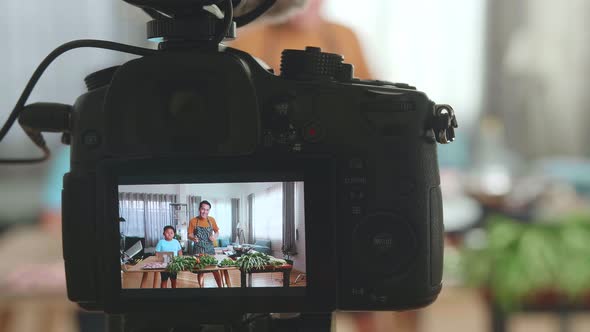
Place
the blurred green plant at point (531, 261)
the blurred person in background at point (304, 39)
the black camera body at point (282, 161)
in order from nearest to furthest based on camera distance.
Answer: the black camera body at point (282, 161)
the blurred green plant at point (531, 261)
the blurred person in background at point (304, 39)

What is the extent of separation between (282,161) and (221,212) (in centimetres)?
6

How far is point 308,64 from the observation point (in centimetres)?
58

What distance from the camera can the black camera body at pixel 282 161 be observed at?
52 cm

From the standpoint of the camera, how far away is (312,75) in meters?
0.58

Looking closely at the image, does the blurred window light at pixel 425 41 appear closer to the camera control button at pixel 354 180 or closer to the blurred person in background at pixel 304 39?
the blurred person in background at pixel 304 39

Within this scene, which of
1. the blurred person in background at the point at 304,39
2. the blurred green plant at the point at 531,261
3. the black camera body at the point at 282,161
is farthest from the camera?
the blurred person in background at the point at 304,39

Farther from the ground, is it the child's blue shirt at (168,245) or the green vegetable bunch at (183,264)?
the child's blue shirt at (168,245)

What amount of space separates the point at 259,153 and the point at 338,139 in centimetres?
7

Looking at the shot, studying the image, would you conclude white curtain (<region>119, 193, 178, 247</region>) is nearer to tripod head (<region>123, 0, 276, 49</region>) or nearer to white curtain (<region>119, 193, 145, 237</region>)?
white curtain (<region>119, 193, 145, 237</region>)

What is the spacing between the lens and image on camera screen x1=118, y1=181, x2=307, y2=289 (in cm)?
55

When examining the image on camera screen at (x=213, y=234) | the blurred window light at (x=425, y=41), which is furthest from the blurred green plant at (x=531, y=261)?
the image on camera screen at (x=213, y=234)

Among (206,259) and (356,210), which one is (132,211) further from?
(356,210)

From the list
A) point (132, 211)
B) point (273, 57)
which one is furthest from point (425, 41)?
point (132, 211)

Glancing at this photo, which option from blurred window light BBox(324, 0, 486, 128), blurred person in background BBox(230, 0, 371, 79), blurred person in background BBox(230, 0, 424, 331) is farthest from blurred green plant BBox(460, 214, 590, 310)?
blurred window light BBox(324, 0, 486, 128)
